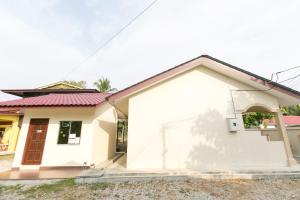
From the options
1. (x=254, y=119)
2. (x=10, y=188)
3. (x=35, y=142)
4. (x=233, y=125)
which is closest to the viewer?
(x=10, y=188)

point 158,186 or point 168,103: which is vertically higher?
point 168,103

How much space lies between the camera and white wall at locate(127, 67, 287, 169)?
23.3 feet

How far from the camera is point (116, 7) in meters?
7.07

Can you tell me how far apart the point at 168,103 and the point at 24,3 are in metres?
7.63

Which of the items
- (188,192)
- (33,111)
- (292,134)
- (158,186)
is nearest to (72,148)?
(33,111)

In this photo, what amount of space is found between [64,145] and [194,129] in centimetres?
655

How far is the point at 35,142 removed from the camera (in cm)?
867

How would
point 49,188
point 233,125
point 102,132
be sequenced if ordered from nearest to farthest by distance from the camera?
point 49,188, point 233,125, point 102,132

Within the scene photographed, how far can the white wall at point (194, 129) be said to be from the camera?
7094mm

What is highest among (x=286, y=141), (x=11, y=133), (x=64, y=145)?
(x=11, y=133)

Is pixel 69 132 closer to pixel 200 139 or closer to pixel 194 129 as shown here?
pixel 194 129

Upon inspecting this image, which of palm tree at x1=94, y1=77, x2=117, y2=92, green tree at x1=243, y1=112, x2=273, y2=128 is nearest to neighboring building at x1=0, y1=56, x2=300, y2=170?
green tree at x1=243, y1=112, x2=273, y2=128

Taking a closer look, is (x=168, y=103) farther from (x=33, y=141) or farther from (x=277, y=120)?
(x=33, y=141)

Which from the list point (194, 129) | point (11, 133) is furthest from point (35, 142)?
point (194, 129)
